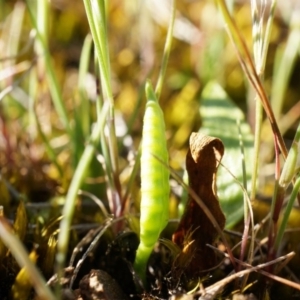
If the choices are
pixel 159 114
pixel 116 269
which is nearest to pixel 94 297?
pixel 116 269

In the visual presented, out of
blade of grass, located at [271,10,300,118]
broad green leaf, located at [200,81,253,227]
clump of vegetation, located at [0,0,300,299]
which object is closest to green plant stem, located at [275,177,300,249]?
clump of vegetation, located at [0,0,300,299]

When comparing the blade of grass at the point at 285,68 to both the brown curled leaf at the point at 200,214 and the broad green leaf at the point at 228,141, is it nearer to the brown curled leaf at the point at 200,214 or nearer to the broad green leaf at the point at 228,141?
the broad green leaf at the point at 228,141

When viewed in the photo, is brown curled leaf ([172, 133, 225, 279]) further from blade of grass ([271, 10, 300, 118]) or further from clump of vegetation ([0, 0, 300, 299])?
blade of grass ([271, 10, 300, 118])

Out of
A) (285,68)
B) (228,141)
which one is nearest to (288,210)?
(228,141)

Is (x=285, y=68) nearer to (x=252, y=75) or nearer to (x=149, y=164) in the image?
(x=252, y=75)

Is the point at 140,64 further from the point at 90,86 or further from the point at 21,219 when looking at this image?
the point at 21,219

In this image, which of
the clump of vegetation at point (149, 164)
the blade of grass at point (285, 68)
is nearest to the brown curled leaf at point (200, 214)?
the clump of vegetation at point (149, 164)

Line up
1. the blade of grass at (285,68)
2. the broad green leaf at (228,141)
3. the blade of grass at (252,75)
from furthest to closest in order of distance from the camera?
1. the blade of grass at (285,68)
2. the broad green leaf at (228,141)
3. the blade of grass at (252,75)
